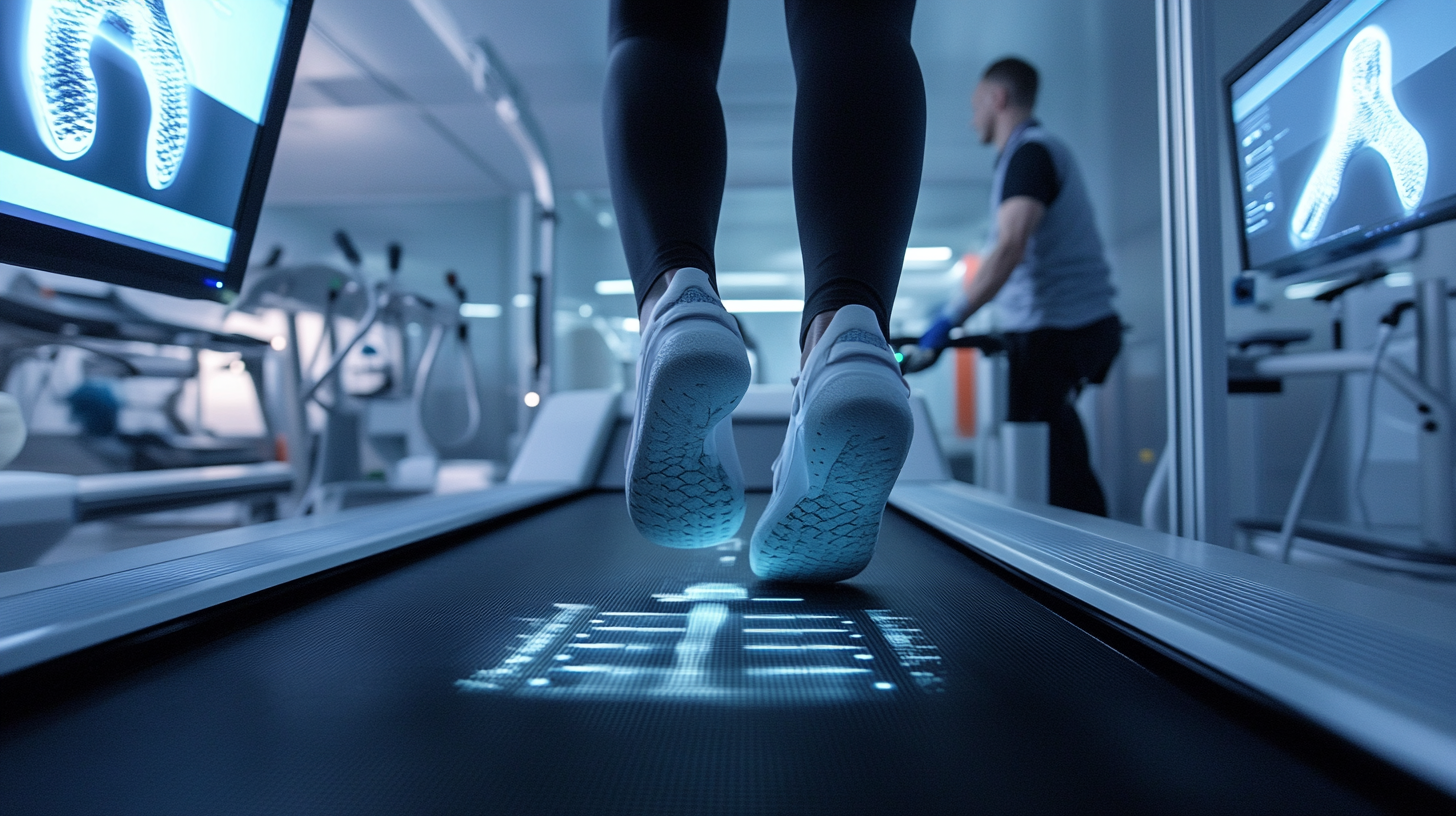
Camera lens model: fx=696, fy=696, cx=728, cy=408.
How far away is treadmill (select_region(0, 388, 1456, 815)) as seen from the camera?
0.31m

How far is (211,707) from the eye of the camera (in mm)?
405

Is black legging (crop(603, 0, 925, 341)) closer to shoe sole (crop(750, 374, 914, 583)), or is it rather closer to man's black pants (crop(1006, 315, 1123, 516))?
shoe sole (crop(750, 374, 914, 583))

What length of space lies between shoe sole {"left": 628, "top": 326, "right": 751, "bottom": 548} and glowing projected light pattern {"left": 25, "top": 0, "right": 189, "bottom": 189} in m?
0.72

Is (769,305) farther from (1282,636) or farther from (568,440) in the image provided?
(1282,636)

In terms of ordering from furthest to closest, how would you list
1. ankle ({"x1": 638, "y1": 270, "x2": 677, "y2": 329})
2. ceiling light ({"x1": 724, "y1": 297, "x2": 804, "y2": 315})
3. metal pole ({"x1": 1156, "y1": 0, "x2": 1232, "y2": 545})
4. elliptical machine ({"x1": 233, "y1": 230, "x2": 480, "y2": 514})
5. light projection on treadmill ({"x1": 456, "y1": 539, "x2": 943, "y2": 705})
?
ceiling light ({"x1": 724, "y1": 297, "x2": 804, "y2": 315}) < elliptical machine ({"x1": 233, "y1": 230, "x2": 480, "y2": 514}) < metal pole ({"x1": 1156, "y1": 0, "x2": 1232, "y2": 545}) < ankle ({"x1": 638, "y1": 270, "x2": 677, "y2": 329}) < light projection on treadmill ({"x1": 456, "y1": 539, "x2": 943, "y2": 705})

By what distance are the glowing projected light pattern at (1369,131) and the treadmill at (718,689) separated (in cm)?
70

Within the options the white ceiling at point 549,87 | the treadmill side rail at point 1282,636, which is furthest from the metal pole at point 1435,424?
the white ceiling at point 549,87

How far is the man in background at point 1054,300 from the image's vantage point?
1700 mm

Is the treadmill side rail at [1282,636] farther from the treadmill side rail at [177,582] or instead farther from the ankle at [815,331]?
the treadmill side rail at [177,582]

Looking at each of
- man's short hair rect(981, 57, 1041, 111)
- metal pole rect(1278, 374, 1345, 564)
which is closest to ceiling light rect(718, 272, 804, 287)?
man's short hair rect(981, 57, 1041, 111)

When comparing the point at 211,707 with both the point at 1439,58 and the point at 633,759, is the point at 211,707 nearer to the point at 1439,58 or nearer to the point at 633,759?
the point at 633,759

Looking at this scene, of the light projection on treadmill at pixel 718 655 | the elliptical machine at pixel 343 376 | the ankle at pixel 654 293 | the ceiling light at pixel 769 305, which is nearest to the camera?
the light projection on treadmill at pixel 718 655

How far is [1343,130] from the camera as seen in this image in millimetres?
1072

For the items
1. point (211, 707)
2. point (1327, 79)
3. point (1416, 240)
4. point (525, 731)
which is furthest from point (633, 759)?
point (1416, 240)
